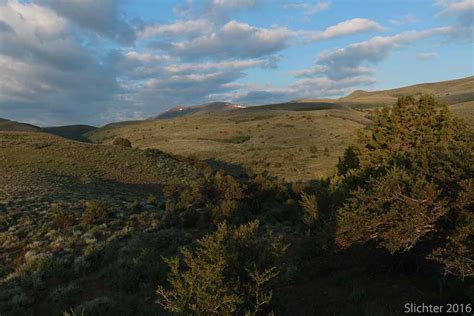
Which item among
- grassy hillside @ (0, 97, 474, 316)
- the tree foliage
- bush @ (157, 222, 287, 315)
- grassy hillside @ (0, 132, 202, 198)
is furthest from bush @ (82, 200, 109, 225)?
the tree foliage

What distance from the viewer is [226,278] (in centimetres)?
848

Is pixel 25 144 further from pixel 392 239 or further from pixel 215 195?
pixel 392 239

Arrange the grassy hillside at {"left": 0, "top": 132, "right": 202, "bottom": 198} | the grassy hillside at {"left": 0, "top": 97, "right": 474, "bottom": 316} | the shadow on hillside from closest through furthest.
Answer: the grassy hillside at {"left": 0, "top": 97, "right": 474, "bottom": 316} → the grassy hillside at {"left": 0, "top": 132, "right": 202, "bottom": 198} → the shadow on hillside

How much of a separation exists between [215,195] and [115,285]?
14238 mm

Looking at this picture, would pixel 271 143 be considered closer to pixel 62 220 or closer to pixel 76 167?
pixel 76 167

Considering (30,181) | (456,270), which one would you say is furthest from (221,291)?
(30,181)

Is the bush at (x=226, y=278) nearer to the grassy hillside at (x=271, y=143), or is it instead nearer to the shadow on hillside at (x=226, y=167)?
the grassy hillside at (x=271, y=143)

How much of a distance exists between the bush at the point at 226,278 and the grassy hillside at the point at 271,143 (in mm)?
26513

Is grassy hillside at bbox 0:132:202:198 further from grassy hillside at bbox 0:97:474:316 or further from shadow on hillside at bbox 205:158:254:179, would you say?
shadow on hillside at bbox 205:158:254:179

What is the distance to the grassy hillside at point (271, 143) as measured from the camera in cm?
4959

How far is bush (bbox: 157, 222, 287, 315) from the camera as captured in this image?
784 cm

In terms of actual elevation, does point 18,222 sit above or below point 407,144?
below

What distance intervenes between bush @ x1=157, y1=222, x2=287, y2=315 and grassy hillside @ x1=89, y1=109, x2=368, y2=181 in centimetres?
2651

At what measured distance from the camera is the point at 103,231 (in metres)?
20.2
